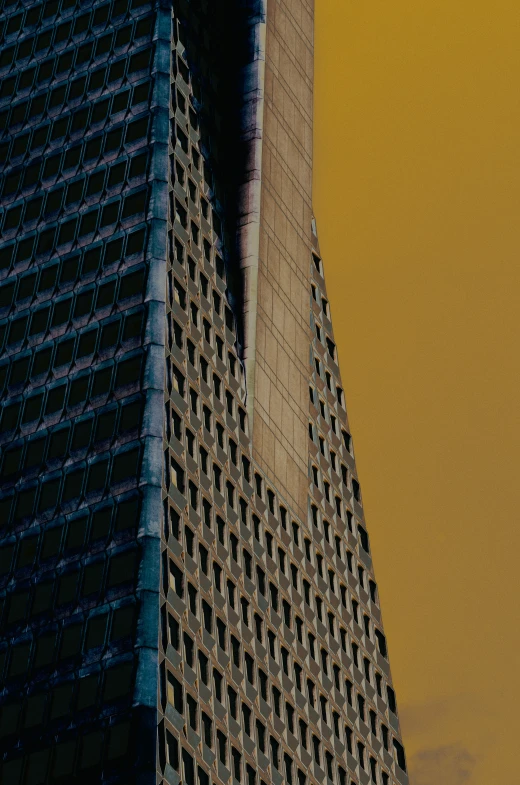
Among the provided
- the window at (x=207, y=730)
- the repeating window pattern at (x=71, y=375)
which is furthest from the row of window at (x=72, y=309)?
the window at (x=207, y=730)

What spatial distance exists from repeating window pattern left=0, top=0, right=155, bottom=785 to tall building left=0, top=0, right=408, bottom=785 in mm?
191

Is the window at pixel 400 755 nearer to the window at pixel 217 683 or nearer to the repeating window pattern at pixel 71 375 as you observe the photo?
the window at pixel 217 683

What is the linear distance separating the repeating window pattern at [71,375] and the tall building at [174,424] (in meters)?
0.19

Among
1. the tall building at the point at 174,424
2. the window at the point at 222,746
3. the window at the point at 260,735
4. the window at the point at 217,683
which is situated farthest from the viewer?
the window at the point at 260,735

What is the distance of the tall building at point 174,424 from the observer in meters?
111

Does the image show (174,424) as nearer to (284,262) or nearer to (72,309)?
(72,309)

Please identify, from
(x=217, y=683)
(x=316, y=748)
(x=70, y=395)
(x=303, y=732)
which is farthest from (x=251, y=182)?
(x=217, y=683)

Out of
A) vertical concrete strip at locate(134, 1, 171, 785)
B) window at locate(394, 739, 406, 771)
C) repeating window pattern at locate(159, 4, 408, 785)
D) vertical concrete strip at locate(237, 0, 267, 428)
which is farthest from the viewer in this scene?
window at locate(394, 739, 406, 771)

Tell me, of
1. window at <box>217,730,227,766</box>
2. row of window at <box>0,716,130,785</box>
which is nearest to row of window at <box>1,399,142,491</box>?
window at <box>217,730,227,766</box>

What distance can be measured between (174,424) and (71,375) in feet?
30.7

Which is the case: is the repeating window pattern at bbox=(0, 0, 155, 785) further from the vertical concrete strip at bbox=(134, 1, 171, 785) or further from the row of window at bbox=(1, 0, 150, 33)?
the vertical concrete strip at bbox=(134, 1, 171, 785)

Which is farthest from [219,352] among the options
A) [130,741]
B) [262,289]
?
[130,741]

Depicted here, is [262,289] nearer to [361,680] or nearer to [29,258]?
[29,258]

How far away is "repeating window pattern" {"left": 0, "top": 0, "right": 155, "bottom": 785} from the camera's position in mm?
109750
